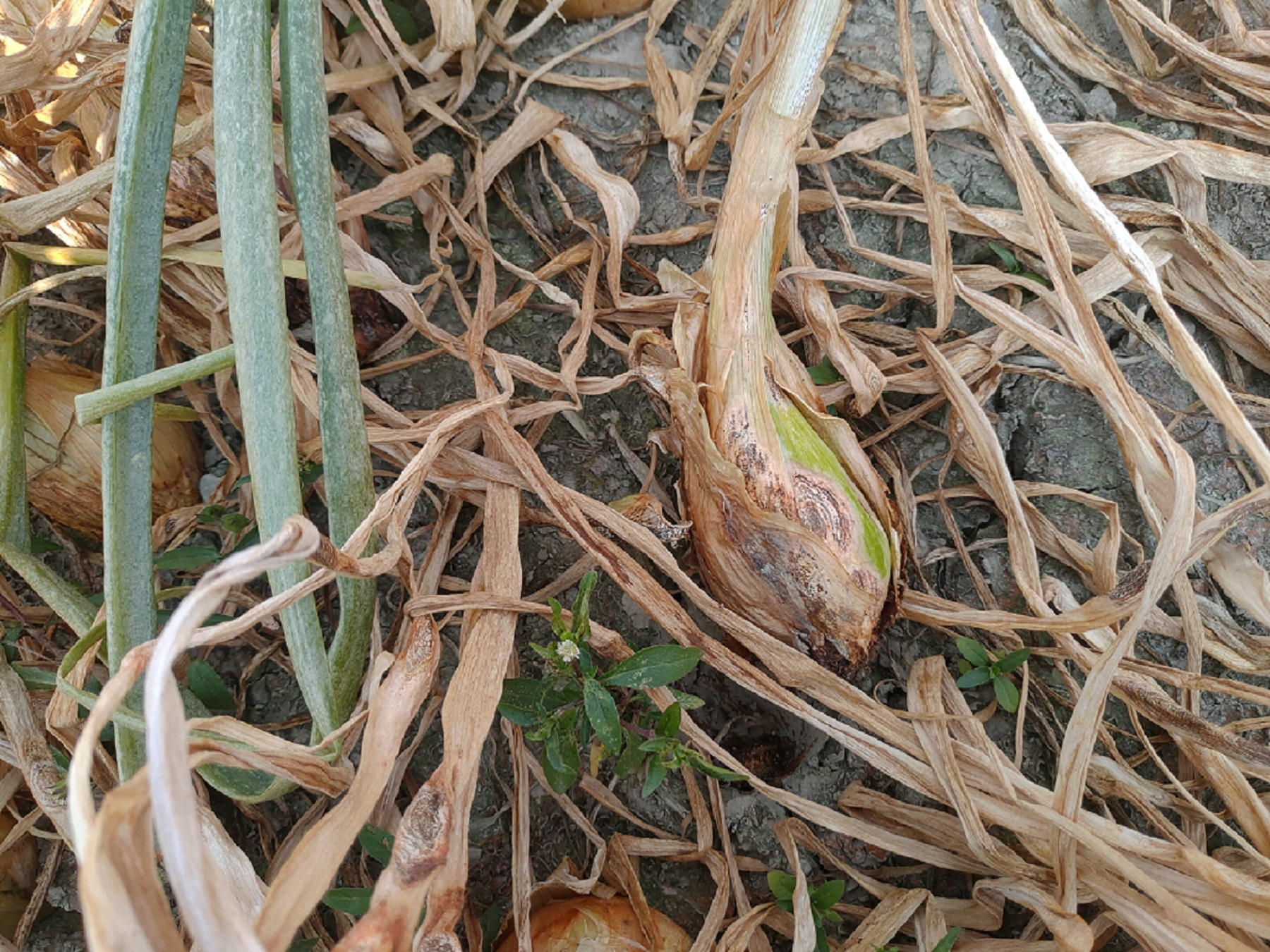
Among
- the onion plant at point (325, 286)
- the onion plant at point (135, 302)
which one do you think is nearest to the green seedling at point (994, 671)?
the onion plant at point (325, 286)

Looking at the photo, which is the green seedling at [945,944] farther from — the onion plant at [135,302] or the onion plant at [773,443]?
the onion plant at [135,302]

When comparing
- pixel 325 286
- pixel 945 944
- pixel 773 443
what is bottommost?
pixel 945 944

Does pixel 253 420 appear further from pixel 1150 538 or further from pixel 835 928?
pixel 1150 538

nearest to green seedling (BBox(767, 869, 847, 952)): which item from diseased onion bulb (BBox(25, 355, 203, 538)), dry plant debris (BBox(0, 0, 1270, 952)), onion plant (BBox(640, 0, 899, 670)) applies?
dry plant debris (BBox(0, 0, 1270, 952))

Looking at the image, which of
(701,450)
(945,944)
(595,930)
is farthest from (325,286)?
(945,944)

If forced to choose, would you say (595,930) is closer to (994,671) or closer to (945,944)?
(945,944)

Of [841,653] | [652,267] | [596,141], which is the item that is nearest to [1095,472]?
[841,653]

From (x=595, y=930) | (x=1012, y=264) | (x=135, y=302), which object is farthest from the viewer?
(x=1012, y=264)
